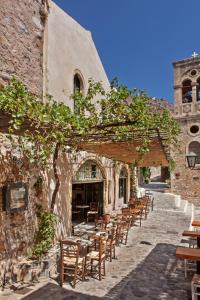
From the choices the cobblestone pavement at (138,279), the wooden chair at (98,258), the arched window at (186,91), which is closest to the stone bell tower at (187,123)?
the arched window at (186,91)

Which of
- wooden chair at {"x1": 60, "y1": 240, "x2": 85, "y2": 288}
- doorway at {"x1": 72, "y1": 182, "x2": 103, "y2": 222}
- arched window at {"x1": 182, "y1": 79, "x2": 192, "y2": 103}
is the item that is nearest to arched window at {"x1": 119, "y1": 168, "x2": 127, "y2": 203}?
doorway at {"x1": 72, "y1": 182, "x2": 103, "y2": 222}

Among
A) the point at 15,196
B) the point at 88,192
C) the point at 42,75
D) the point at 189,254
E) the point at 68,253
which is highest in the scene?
the point at 42,75

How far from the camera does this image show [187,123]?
24.6 metres

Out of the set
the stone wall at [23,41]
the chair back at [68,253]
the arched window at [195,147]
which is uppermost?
the stone wall at [23,41]

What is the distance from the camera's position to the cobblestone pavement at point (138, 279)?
6.86 meters

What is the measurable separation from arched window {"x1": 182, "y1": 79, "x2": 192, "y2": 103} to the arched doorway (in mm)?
13303

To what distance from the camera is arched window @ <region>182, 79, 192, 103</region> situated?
→ 25.1 meters

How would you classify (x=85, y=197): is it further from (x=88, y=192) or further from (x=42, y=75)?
(x=42, y=75)

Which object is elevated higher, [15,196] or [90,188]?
[15,196]

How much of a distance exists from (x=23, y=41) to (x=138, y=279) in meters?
8.03

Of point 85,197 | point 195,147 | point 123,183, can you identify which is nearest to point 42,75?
point 85,197

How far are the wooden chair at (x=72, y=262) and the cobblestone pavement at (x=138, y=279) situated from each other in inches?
10.7

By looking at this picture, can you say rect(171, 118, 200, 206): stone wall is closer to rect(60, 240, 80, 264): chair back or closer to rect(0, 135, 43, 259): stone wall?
rect(0, 135, 43, 259): stone wall

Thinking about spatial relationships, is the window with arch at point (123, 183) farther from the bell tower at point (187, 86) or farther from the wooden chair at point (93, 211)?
the bell tower at point (187, 86)
